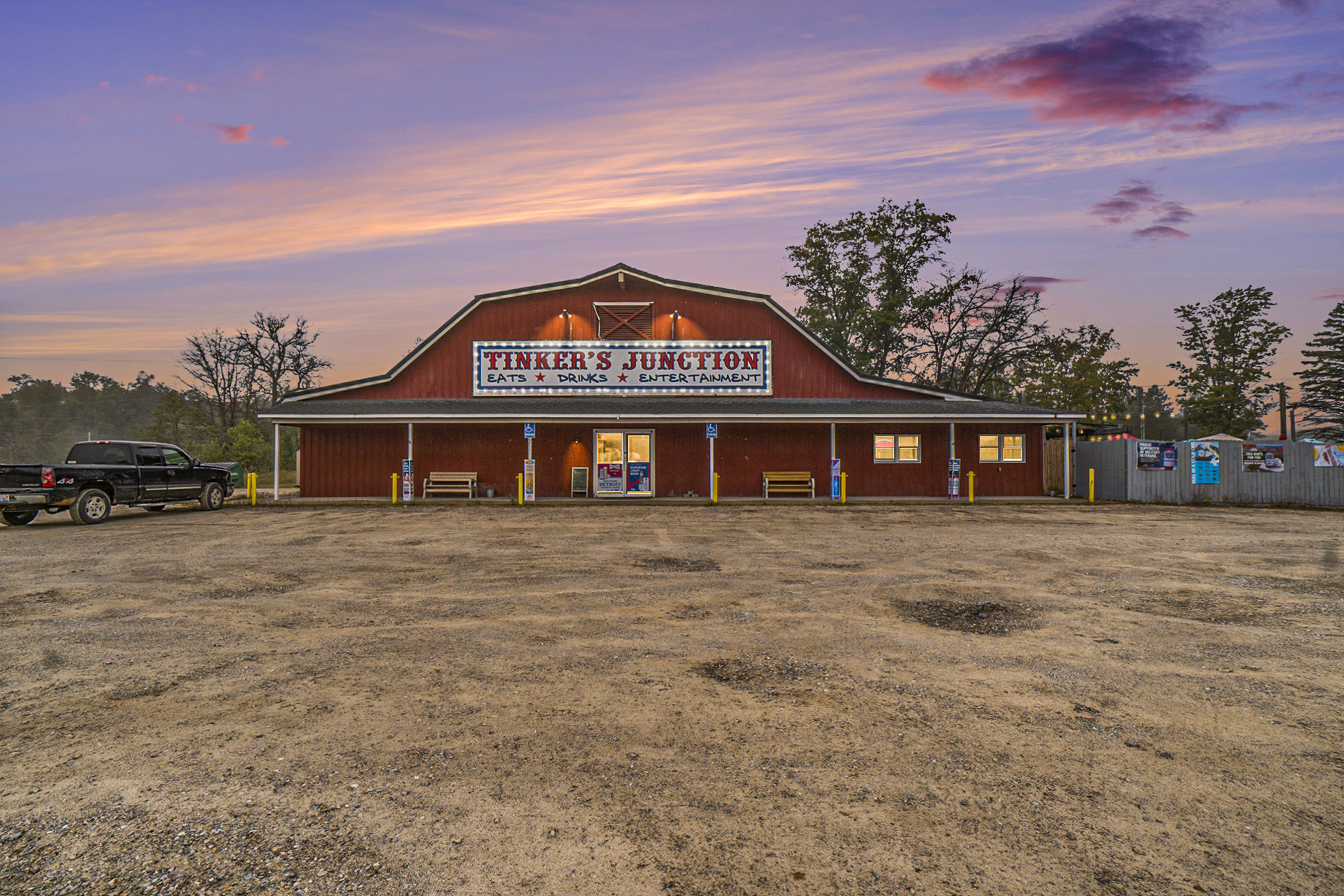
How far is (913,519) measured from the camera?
16312mm

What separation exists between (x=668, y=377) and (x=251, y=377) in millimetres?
45900

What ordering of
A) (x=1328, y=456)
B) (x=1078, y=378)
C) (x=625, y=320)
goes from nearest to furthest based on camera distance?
1. (x=1328, y=456)
2. (x=625, y=320)
3. (x=1078, y=378)

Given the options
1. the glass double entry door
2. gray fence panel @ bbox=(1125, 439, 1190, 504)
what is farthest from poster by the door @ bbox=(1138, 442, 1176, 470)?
the glass double entry door

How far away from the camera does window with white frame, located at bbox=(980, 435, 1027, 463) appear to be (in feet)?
74.3

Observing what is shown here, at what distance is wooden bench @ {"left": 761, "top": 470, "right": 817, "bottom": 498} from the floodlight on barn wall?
6.90m

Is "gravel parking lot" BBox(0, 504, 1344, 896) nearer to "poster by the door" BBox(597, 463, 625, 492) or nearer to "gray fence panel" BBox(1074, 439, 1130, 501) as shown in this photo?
"poster by the door" BBox(597, 463, 625, 492)

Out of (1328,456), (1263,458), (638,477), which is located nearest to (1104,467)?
(1263,458)

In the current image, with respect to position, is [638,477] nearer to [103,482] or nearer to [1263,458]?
[103,482]

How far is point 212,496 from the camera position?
18.8 m

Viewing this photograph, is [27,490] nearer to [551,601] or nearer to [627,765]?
[551,601]

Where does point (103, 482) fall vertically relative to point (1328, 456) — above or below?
below

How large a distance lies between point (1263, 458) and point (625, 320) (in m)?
21.8

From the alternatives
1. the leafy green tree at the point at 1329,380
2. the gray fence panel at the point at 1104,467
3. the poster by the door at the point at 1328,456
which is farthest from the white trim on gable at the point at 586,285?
the leafy green tree at the point at 1329,380

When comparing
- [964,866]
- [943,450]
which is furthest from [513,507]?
[964,866]
